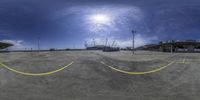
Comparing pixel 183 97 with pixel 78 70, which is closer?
pixel 183 97

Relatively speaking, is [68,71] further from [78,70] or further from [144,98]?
[144,98]

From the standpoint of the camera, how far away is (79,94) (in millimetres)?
10844

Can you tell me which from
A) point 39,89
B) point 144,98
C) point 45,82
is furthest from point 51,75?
point 144,98

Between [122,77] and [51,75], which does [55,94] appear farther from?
[122,77]

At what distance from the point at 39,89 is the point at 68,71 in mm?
4963

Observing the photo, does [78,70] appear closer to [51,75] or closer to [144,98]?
[51,75]

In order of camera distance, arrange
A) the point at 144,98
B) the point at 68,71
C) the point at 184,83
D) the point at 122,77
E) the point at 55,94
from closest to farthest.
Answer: the point at 144,98 → the point at 55,94 → the point at 184,83 → the point at 122,77 → the point at 68,71

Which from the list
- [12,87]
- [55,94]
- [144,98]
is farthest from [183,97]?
[12,87]

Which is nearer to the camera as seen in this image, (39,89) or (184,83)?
(39,89)

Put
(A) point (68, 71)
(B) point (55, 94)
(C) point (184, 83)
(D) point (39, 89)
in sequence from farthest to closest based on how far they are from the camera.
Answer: (A) point (68, 71)
(C) point (184, 83)
(D) point (39, 89)
(B) point (55, 94)

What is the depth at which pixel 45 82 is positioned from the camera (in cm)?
1332

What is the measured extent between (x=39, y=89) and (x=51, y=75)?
132 inches

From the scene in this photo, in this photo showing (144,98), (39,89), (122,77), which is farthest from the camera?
(122,77)

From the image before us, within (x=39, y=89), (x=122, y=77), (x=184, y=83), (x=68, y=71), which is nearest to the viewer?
(x=39, y=89)
